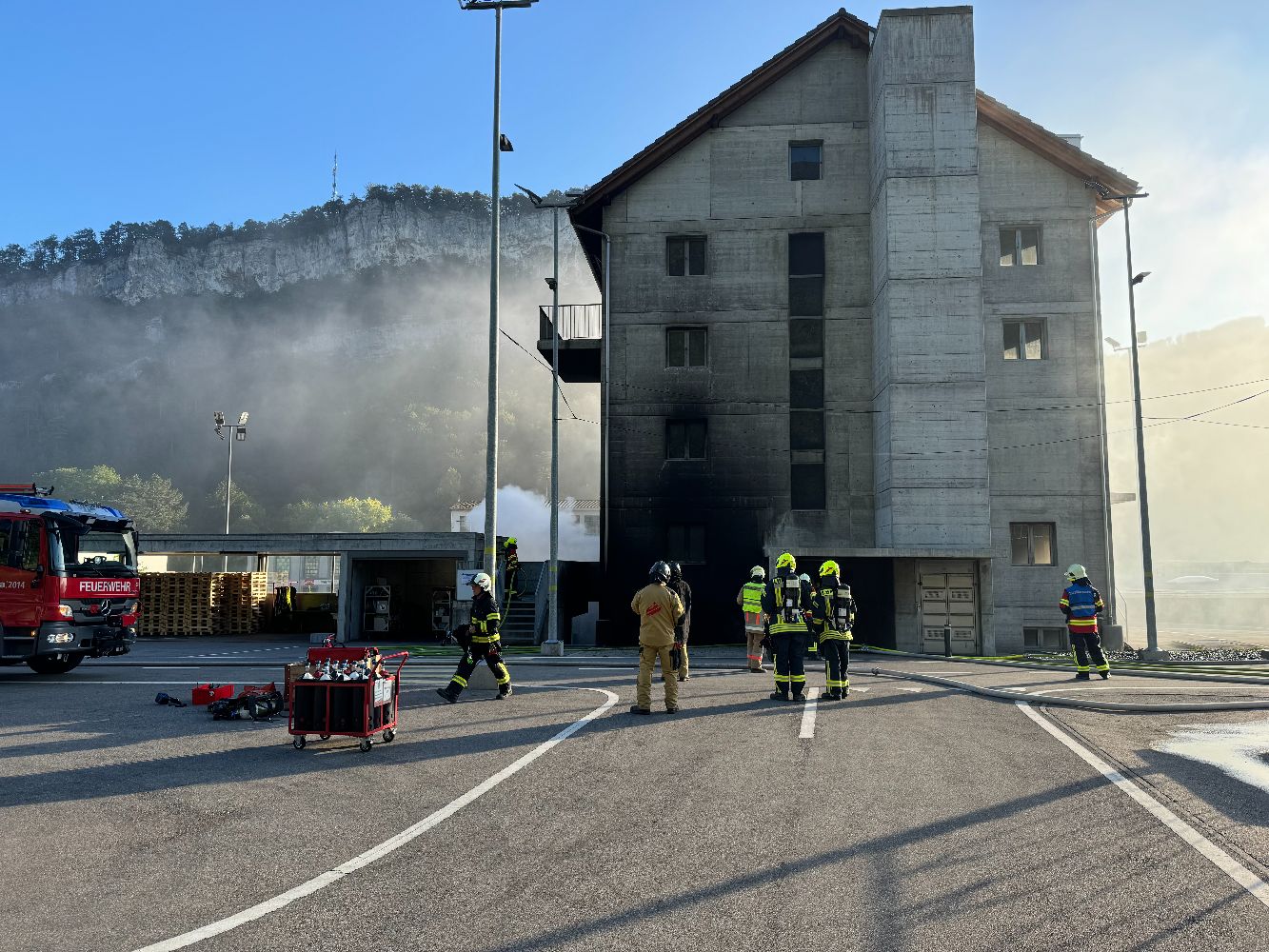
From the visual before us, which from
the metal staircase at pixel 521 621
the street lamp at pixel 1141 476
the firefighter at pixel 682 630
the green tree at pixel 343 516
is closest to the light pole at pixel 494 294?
the firefighter at pixel 682 630

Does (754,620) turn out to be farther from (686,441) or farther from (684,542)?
(686,441)

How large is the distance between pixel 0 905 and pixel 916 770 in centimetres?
651

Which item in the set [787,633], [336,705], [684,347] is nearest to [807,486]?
[684,347]

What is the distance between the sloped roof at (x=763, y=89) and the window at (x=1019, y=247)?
2337 mm

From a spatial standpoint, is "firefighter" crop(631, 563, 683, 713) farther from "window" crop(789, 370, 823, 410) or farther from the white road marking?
"window" crop(789, 370, 823, 410)

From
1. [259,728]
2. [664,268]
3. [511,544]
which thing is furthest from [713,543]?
[259,728]

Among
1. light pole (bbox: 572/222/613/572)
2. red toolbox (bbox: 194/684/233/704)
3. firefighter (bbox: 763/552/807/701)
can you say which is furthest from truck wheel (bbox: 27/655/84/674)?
light pole (bbox: 572/222/613/572)

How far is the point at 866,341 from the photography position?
95.0ft

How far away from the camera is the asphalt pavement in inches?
167

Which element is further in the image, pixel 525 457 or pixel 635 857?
pixel 525 457

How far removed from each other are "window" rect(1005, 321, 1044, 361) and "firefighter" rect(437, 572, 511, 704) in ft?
71.4

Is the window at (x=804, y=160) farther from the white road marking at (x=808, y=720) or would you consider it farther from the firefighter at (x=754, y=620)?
the white road marking at (x=808, y=720)

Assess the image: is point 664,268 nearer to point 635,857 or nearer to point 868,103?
point 868,103

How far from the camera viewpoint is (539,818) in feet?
20.2
